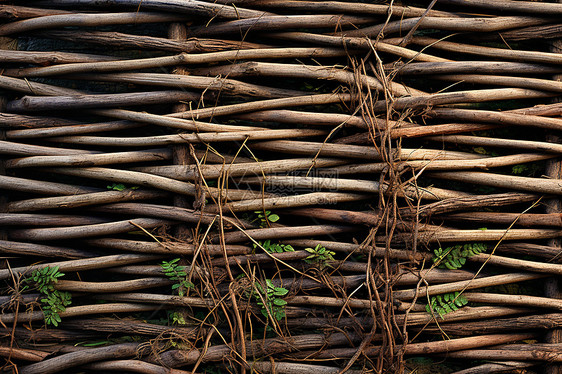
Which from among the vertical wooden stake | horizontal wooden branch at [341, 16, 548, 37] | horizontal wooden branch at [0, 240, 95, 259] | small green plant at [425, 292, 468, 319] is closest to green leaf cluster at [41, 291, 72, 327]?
horizontal wooden branch at [0, 240, 95, 259]

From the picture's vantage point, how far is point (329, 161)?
1.15 metres

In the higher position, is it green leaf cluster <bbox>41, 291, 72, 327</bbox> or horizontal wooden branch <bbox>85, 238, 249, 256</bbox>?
horizontal wooden branch <bbox>85, 238, 249, 256</bbox>

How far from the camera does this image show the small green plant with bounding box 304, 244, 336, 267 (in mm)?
1112

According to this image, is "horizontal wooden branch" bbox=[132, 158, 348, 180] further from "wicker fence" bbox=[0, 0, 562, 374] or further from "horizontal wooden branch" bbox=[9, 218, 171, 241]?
"horizontal wooden branch" bbox=[9, 218, 171, 241]

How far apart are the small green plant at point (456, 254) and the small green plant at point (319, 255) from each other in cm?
31

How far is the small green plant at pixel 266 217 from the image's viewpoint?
1.13 meters

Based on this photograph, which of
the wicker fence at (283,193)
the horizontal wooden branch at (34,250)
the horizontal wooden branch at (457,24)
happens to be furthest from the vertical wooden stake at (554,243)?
the horizontal wooden branch at (34,250)

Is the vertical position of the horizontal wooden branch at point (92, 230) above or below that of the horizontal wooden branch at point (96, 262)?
above

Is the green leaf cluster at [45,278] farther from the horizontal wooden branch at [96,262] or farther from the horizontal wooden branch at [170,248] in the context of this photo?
the horizontal wooden branch at [170,248]

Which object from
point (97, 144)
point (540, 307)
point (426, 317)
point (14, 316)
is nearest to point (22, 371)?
point (14, 316)

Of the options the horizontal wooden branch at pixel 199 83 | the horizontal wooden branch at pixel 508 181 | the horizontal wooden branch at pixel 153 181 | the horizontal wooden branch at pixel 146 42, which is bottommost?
the horizontal wooden branch at pixel 153 181

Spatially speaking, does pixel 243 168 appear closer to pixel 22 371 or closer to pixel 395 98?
pixel 395 98

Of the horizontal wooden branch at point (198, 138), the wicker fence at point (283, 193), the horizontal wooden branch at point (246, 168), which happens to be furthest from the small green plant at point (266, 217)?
the horizontal wooden branch at point (198, 138)

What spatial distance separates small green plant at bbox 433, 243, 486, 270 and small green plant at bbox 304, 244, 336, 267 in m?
0.31
